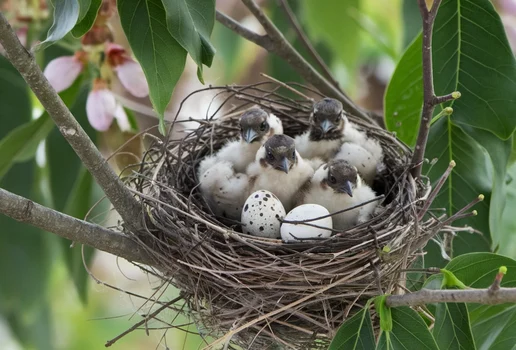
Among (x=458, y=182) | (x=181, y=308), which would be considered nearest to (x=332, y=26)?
(x=458, y=182)

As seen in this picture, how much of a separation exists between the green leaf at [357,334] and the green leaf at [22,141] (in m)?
1.01

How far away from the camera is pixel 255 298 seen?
150 centimetres

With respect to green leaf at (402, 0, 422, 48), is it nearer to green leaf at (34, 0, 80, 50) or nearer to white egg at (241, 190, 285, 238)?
white egg at (241, 190, 285, 238)

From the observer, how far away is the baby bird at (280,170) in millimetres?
1865

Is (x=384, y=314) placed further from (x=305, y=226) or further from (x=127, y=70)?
(x=127, y=70)

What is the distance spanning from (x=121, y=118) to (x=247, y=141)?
1.27 ft

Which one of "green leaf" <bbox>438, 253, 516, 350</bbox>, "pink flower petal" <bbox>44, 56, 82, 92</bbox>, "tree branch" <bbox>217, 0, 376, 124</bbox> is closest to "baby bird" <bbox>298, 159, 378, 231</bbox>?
"tree branch" <bbox>217, 0, 376, 124</bbox>

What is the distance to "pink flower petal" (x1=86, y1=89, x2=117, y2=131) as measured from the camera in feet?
6.16

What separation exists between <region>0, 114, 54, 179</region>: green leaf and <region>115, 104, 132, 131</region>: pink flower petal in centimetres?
19

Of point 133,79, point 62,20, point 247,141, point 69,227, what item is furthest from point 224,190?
point 62,20

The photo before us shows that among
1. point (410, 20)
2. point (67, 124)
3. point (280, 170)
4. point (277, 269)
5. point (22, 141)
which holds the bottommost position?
point (277, 269)

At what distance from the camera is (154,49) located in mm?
1415

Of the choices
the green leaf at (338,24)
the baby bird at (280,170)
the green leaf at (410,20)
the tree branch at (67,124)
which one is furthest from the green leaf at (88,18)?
the green leaf at (338,24)

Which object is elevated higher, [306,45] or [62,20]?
[62,20]
